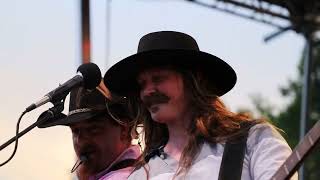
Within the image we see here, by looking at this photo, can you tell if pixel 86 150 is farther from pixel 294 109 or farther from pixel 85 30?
pixel 294 109

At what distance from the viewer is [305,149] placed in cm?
175

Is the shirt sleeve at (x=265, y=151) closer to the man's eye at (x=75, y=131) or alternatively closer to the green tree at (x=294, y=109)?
the man's eye at (x=75, y=131)

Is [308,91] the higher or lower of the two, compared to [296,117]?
higher

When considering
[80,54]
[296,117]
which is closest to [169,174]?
[80,54]

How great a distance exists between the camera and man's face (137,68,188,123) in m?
2.34

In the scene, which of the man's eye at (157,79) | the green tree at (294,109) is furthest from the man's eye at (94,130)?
the green tree at (294,109)

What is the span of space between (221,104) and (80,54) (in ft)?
8.28

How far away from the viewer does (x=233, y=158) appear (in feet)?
7.25

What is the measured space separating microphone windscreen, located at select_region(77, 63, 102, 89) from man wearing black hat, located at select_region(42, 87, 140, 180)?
13.9 inches

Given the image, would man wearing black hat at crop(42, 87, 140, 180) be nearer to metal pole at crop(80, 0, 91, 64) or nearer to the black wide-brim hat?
the black wide-brim hat

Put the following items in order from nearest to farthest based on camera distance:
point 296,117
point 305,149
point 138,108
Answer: point 305,149 → point 138,108 → point 296,117

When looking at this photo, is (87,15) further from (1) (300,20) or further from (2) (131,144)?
(1) (300,20)

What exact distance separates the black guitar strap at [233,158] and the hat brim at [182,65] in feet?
0.91

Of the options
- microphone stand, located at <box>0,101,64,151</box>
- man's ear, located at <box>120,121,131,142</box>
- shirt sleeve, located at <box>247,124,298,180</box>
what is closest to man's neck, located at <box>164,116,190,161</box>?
shirt sleeve, located at <box>247,124,298,180</box>
